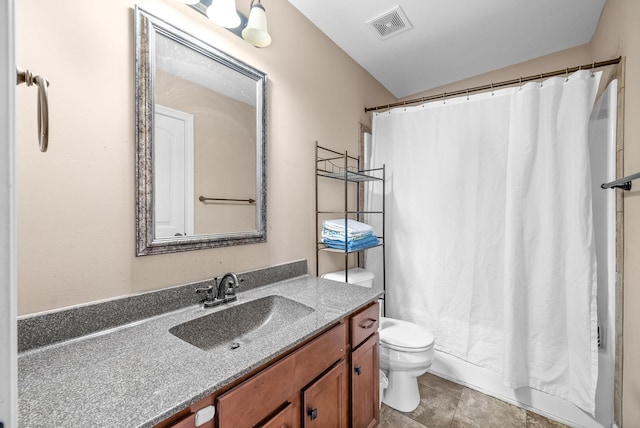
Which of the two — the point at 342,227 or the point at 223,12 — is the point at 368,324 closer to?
the point at 342,227

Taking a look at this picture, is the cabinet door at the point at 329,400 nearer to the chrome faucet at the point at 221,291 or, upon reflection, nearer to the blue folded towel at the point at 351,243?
the chrome faucet at the point at 221,291

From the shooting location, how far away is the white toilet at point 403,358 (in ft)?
5.36

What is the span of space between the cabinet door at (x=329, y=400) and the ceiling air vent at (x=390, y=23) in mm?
1938

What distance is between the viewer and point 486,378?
1900mm

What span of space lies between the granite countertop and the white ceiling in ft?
5.85

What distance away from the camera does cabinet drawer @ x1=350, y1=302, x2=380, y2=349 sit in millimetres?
1227

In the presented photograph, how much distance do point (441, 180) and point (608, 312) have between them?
45.9 inches

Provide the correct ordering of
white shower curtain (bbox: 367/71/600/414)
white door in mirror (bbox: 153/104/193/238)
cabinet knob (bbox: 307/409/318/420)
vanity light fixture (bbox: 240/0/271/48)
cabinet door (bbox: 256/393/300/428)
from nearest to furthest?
1. cabinet door (bbox: 256/393/300/428)
2. cabinet knob (bbox: 307/409/318/420)
3. white door in mirror (bbox: 153/104/193/238)
4. vanity light fixture (bbox: 240/0/271/48)
5. white shower curtain (bbox: 367/71/600/414)

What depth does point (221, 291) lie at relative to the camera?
1.21 meters

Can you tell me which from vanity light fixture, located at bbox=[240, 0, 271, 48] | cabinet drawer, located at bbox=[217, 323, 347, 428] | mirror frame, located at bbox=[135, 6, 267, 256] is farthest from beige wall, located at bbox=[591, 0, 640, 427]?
mirror frame, located at bbox=[135, 6, 267, 256]

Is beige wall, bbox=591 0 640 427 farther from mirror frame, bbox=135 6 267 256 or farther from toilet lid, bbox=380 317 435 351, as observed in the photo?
mirror frame, bbox=135 6 267 256

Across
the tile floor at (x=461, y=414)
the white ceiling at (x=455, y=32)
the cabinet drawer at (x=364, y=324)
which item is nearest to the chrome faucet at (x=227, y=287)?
the cabinet drawer at (x=364, y=324)

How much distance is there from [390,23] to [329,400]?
2.10 metres

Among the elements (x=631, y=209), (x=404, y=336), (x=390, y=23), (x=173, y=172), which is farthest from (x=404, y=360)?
(x=390, y=23)
